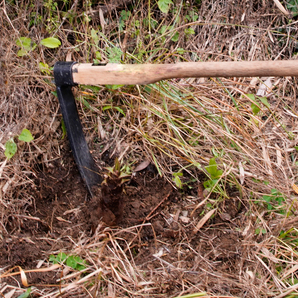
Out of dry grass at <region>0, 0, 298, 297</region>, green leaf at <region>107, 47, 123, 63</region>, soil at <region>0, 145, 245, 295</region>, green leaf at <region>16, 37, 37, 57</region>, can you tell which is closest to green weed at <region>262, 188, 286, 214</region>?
dry grass at <region>0, 0, 298, 297</region>

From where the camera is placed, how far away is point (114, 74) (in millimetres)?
1633

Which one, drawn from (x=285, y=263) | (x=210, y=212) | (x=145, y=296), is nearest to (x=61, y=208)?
(x=145, y=296)

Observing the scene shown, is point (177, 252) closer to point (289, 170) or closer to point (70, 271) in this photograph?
point (70, 271)

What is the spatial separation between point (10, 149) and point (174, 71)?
40.0 inches

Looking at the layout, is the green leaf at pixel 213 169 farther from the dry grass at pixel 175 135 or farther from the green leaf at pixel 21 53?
the green leaf at pixel 21 53

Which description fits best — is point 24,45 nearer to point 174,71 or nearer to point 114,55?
point 114,55

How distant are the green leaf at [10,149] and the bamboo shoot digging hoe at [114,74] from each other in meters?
0.31

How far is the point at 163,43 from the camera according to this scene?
2168mm

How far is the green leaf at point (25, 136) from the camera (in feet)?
5.81

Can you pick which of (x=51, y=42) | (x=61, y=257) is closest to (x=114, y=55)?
(x=51, y=42)

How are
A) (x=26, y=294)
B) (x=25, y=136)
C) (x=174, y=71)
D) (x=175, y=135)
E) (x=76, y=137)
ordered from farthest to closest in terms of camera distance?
(x=175, y=135), (x=76, y=137), (x=25, y=136), (x=174, y=71), (x=26, y=294)

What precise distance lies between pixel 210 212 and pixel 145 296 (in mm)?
582

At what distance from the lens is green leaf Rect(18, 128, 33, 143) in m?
1.77

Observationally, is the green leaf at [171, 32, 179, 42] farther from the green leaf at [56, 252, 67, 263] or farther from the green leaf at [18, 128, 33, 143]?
the green leaf at [56, 252, 67, 263]
